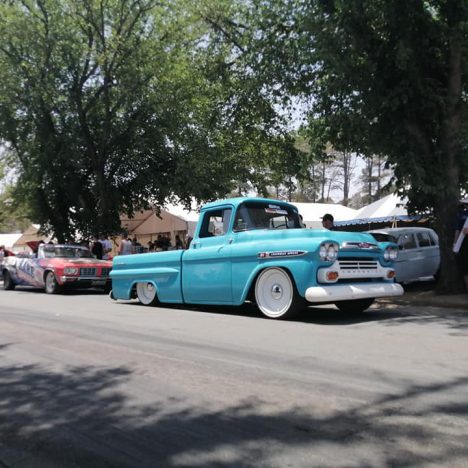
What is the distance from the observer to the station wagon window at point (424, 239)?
1400cm

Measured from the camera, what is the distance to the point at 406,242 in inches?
533

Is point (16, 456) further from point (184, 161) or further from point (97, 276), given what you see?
point (184, 161)

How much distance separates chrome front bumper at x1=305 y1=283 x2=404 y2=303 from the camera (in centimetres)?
748

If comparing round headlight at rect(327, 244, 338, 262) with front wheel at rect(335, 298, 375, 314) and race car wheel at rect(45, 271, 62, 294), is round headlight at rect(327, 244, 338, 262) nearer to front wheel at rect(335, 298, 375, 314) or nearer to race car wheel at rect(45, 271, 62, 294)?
front wheel at rect(335, 298, 375, 314)

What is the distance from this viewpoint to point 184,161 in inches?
885

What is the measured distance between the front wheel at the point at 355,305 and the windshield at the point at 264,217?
167 cm

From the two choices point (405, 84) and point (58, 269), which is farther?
point (58, 269)

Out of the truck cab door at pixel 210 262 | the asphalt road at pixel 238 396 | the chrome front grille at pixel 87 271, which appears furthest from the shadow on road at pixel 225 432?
the chrome front grille at pixel 87 271

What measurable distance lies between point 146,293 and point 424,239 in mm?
7677

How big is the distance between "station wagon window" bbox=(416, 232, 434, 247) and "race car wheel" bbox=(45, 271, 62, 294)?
1008 centimetres

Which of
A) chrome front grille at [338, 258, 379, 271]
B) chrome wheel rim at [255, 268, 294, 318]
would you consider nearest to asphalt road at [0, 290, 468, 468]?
chrome wheel rim at [255, 268, 294, 318]

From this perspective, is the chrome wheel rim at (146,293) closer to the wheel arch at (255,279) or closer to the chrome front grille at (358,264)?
the wheel arch at (255,279)

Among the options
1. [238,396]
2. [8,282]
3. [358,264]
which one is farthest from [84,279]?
[238,396]

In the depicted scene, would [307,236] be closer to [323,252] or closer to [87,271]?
[323,252]
